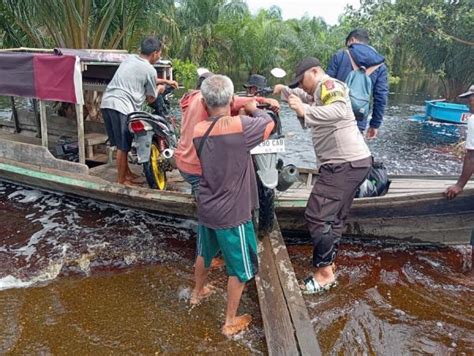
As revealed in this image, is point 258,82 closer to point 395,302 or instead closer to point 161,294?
point 161,294

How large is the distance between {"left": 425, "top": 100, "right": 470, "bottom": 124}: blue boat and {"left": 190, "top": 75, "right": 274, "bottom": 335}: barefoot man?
13.9m

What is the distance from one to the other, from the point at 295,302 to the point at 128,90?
3191 mm

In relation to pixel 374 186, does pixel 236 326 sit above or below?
below

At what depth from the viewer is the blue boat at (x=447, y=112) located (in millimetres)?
15070

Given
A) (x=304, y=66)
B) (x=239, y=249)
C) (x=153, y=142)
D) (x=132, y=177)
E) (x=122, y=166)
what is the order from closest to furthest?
(x=239, y=249) → (x=304, y=66) → (x=153, y=142) → (x=122, y=166) → (x=132, y=177)

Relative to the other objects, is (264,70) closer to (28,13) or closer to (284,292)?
(28,13)

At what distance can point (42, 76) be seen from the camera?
17.3 feet

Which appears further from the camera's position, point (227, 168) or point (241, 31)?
point (241, 31)

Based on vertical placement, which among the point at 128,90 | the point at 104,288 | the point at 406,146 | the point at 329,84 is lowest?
the point at 406,146

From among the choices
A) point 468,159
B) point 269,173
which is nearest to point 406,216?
point 468,159

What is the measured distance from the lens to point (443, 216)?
14.9 ft

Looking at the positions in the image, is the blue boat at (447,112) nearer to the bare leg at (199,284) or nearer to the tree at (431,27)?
the tree at (431,27)

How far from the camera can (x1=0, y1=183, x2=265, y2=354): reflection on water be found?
11.0 feet

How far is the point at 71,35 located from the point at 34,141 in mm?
5694
